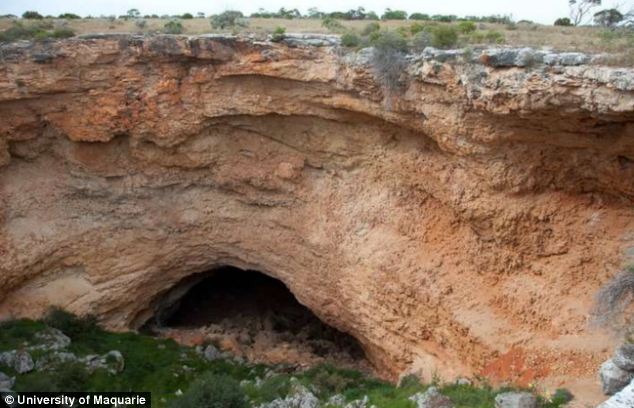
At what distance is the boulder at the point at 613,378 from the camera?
30.2 ft

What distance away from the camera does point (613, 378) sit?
934 cm

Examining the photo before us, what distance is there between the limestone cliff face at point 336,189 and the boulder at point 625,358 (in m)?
1.42

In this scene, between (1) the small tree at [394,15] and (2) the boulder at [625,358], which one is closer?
(2) the boulder at [625,358]

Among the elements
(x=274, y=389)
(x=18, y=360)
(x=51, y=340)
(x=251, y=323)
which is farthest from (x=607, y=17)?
(x=18, y=360)

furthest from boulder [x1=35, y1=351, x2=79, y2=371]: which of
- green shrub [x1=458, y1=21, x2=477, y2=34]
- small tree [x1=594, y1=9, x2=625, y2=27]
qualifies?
small tree [x1=594, y1=9, x2=625, y2=27]

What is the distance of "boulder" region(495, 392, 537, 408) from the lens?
32.1ft

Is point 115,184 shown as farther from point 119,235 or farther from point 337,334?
point 337,334

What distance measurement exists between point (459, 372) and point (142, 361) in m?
7.96

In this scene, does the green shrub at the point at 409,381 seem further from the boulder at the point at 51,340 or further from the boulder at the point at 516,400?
the boulder at the point at 51,340

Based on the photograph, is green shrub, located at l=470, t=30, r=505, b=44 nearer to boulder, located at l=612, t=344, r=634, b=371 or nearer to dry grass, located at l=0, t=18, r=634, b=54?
dry grass, located at l=0, t=18, r=634, b=54

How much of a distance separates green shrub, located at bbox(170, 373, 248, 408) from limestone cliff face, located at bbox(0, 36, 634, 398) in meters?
3.97

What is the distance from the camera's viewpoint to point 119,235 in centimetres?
1667

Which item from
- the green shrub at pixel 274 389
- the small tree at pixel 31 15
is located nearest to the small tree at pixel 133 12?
the small tree at pixel 31 15

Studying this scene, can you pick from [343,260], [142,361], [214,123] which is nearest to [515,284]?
[343,260]
